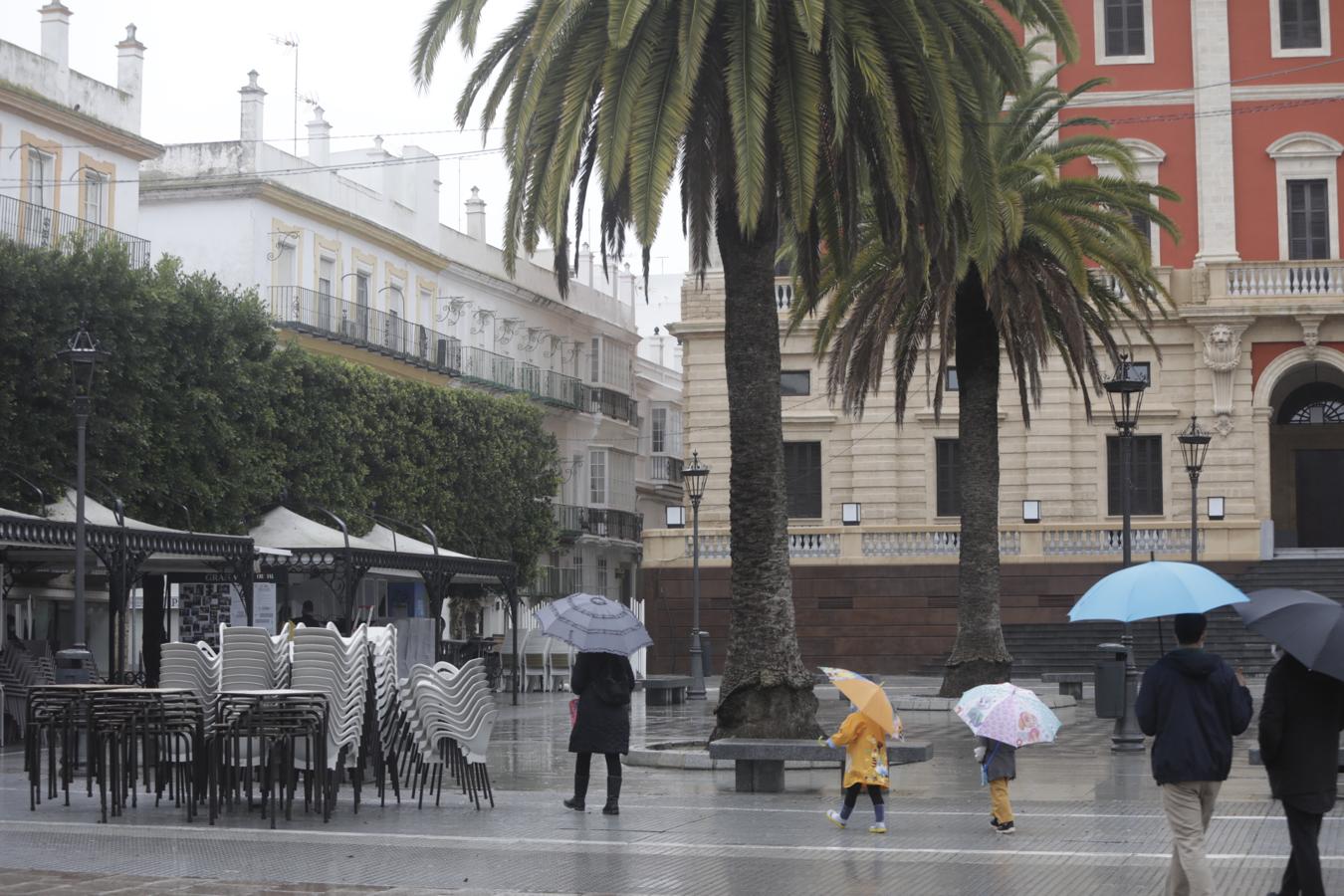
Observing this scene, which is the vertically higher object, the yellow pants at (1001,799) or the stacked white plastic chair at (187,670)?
the stacked white plastic chair at (187,670)

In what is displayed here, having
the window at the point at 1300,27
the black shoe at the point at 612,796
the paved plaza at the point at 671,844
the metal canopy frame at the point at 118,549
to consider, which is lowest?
the paved plaza at the point at 671,844

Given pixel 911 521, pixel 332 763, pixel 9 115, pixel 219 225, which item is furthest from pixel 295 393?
pixel 332 763

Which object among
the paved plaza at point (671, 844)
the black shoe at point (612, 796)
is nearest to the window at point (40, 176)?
the paved plaza at point (671, 844)

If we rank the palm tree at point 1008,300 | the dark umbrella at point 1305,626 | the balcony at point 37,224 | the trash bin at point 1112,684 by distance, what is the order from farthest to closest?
the balcony at point 37,224
the palm tree at point 1008,300
the trash bin at point 1112,684
the dark umbrella at point 1305,626

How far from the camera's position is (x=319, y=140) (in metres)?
50.8

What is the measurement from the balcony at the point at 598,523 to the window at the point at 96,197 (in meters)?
20.0

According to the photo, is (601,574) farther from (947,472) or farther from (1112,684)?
(1112,684)

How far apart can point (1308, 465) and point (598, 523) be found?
24.1m

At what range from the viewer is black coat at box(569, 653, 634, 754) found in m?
14.1

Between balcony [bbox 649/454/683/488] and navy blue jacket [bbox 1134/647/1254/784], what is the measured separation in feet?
190

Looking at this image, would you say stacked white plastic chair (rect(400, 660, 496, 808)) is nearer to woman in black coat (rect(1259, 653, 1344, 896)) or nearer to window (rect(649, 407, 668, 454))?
woman in black coat (rect(1259, 653, 1344, 896))

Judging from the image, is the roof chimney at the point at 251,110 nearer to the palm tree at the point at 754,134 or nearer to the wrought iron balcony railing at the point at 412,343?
the wrought iron balcony railing at the point at 412,343

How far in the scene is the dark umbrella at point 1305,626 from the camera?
888cm

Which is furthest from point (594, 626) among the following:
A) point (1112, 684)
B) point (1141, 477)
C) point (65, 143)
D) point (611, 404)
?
point (611, 404)
